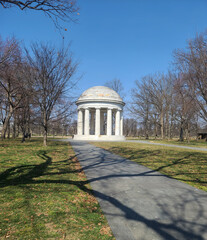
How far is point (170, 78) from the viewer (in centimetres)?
4053

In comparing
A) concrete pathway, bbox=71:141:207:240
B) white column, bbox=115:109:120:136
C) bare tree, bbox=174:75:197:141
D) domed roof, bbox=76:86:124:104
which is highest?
domed roof, bbox=76:86:124:104

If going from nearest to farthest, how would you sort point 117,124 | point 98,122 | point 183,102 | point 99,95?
point 183,102 → point 98,122 → point 99,95 → point 117,124

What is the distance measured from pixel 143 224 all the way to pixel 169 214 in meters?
0.76

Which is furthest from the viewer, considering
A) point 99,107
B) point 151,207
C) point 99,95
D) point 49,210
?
point 99,95

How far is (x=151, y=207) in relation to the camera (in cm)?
397

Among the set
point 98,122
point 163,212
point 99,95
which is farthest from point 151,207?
point 99,95

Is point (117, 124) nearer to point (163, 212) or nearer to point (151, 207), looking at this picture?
point (151, 207)

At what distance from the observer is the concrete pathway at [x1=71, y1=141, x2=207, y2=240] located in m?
2.98

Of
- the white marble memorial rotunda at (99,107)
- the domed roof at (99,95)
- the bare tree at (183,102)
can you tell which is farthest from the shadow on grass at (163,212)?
the domed roof at (99,95)

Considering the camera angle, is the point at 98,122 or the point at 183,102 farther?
the point at 98,122

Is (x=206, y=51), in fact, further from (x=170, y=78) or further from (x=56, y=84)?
(x=170, y=78)

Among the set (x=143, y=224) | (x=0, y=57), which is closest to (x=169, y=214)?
(x=143, y=224)

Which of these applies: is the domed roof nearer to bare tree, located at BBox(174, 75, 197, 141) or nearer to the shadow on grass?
bare tree, located at BBox(174, 75, 197, 141)

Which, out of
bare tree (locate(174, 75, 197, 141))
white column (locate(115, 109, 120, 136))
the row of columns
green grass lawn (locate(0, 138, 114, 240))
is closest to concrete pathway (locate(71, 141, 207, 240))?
green grass lawn (locate(0, 138, 114, 240))
